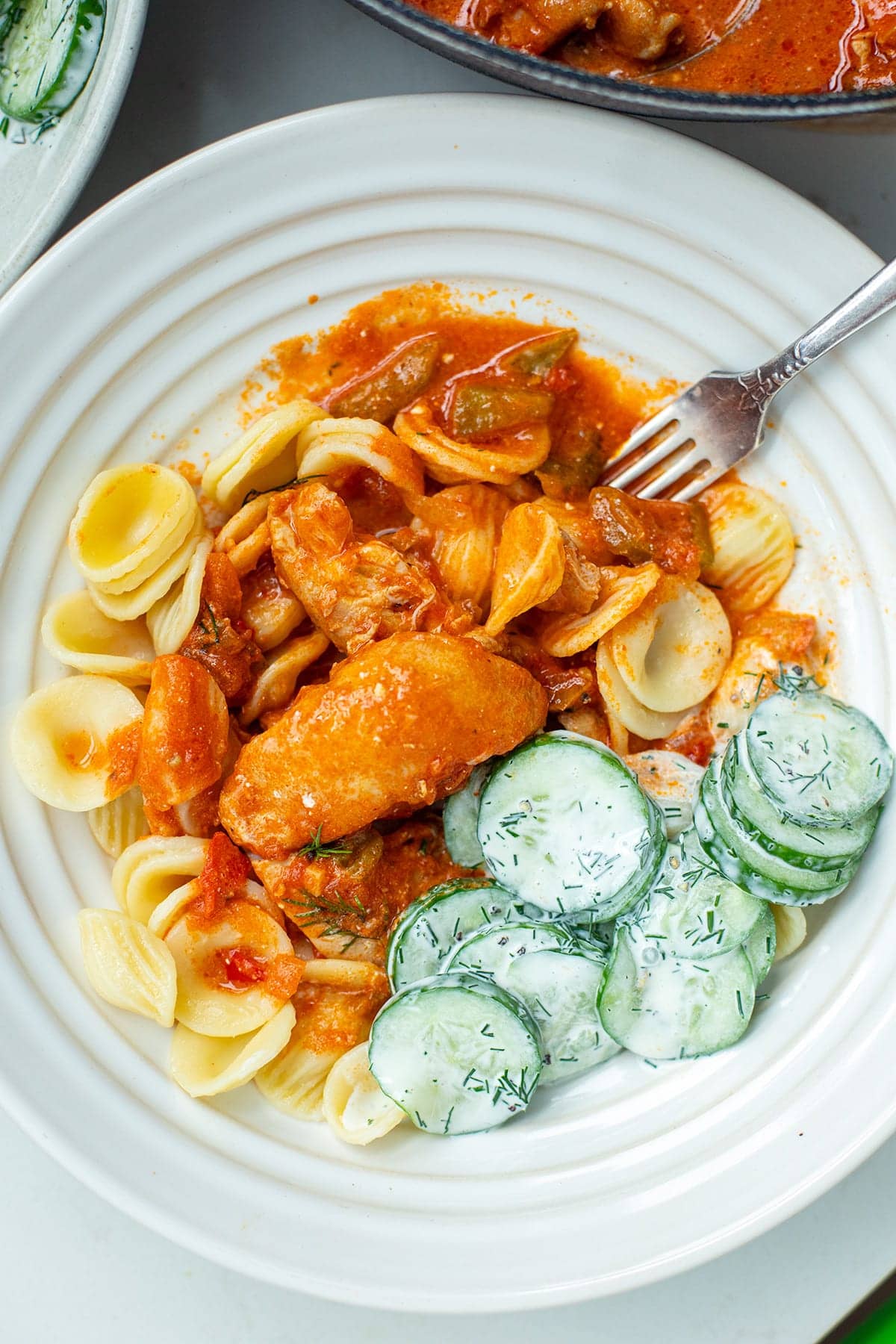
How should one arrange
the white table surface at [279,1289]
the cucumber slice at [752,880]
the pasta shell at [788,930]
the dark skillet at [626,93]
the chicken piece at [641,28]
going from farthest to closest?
the white table surface at [279,1289], the pasta shell at [788,930], the cucumber slice at [752,880], the chicken piece at [641,28], the dark skillet at [626,93]

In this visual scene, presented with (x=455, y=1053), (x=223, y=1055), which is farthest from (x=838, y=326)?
(x=223, y=1055)

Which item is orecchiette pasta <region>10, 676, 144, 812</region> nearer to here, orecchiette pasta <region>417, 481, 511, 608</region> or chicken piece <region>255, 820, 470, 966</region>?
chicken piece <region>255, 820, 470, 966</region>

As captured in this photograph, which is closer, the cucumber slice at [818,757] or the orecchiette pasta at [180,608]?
the cucumber slice at [818,757]

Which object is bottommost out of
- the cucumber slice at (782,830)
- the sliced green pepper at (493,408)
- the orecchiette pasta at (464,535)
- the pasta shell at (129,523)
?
the pasta shell at (129,523)

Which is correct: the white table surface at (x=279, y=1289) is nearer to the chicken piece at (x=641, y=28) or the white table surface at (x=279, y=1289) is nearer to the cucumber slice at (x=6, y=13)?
the cucumber slice at (x=6, y=13)

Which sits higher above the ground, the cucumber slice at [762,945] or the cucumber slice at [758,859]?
the cucumber slice at [758,859]

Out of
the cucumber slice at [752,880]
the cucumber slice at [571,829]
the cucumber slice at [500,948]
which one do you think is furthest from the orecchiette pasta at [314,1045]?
the cucumber slice at [752,880]

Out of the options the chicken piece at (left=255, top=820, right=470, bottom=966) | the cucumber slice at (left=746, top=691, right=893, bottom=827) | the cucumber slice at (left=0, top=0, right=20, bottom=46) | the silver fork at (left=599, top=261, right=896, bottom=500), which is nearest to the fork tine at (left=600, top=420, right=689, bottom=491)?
the silver fork at (left=599, top=261, right=896, bottom=500)

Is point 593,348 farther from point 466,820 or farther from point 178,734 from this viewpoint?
point 178,734
